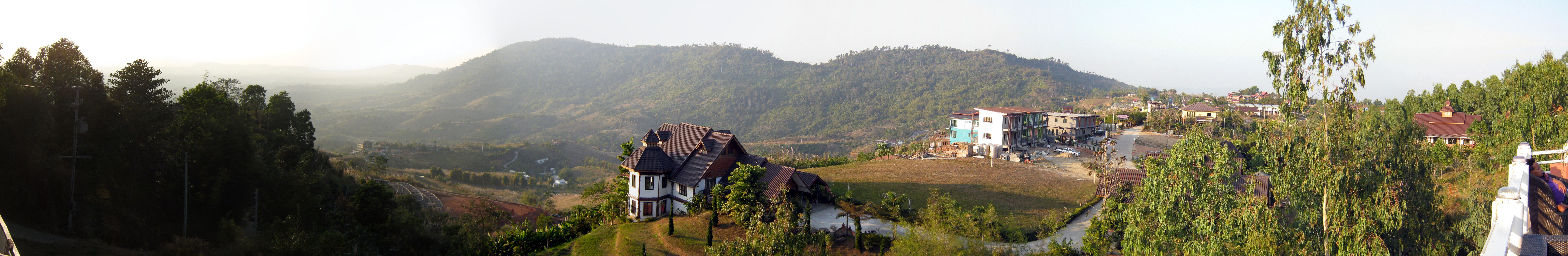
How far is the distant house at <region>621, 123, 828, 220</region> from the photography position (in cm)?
2266

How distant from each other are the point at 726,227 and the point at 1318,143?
14.2 m

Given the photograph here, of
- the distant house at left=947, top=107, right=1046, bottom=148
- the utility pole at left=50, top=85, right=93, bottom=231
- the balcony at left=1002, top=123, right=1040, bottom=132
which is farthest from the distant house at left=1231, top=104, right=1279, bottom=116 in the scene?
the utility pole at left=50, top=85, right=93, bottom=231

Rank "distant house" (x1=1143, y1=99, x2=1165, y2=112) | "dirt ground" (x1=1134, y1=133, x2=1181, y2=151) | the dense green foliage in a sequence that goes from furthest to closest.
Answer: "distant house" (x1=1143, y1=99, x2=1165, y2=112), "dirt ground" (x1=1134, y1=133, x2=1181, y2=151), the dense green foliage

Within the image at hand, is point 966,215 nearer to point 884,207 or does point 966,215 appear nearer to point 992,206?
point 992,206

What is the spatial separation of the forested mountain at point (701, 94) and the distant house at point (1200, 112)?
2502 centimetres

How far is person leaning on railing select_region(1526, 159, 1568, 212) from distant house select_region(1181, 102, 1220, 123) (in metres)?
49.0

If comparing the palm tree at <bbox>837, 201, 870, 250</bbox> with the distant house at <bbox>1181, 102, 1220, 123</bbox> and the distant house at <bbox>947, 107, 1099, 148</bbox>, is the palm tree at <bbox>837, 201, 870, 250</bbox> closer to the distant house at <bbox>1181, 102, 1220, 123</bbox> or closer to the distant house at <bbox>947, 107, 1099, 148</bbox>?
the distant house at <bbox>947, 107, 1099, 148</bbox>

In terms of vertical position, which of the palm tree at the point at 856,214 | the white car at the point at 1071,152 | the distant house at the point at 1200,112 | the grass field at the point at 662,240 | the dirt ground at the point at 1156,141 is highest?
the distant house at the point at 1200,112

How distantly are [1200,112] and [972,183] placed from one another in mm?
43892

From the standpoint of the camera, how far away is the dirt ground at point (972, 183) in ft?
81.5

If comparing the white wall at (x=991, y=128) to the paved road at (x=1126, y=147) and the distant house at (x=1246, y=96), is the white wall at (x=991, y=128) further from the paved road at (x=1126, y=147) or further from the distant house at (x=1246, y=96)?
the distant house at (x=1246, y=96)

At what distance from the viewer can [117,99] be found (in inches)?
655

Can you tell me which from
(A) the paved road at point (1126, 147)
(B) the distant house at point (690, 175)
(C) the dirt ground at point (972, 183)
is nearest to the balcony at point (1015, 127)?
(A) the paved road at point (1126, 147)

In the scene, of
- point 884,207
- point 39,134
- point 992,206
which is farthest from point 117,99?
point 992,206
